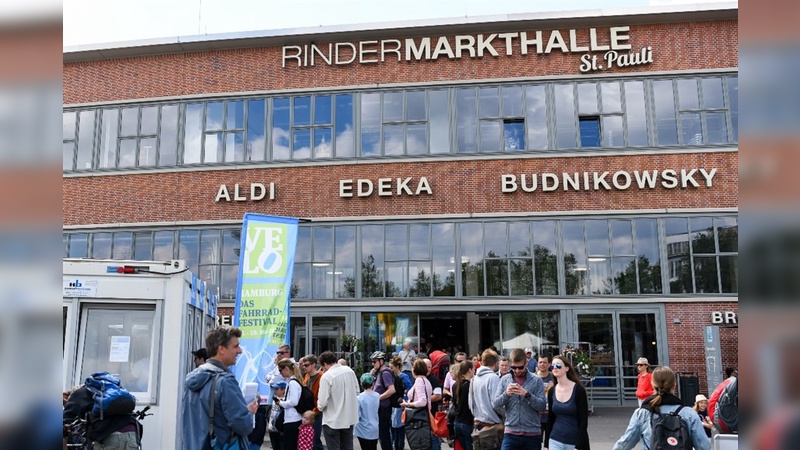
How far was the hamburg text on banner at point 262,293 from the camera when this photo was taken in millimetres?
12047

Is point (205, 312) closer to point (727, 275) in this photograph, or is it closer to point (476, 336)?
point (476, 336)

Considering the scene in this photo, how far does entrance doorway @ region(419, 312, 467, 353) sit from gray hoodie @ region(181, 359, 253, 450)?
53.5ft

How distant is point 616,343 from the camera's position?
20469 millimetres

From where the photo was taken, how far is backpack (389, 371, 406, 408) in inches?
459

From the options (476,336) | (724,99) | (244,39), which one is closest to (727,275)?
(724,99)

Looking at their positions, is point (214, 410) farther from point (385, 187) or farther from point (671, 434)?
point (385, 187)

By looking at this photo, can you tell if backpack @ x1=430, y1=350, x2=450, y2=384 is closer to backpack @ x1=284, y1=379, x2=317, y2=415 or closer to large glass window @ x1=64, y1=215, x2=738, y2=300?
backpack @ x1=284, y1=379, x2=317, y2=415

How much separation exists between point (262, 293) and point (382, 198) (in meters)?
9.69

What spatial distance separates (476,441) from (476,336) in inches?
503

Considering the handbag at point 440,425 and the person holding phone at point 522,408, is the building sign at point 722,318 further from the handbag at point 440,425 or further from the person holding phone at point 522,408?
the person holding phone at point 522,408

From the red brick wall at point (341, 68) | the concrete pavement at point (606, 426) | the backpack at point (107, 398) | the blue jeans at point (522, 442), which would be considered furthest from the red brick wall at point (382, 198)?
the backpack at point (107, 398)

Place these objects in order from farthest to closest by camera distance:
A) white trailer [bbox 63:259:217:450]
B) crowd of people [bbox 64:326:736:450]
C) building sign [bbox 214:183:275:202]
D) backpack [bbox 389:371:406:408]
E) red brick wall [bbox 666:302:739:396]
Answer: building sign [bbox 214:183:275:202], red brick wall [bbox 666:302:739:396], backpack [bbox 389:371:406:408], white trailer [bbox 63:259:217:450], crowd of people [bbox 64:326:736:450]

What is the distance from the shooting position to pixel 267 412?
1137cm

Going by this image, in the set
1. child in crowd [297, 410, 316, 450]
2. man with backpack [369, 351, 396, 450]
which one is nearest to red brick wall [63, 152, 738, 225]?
man with backpack [369, 351, 396, 450]
